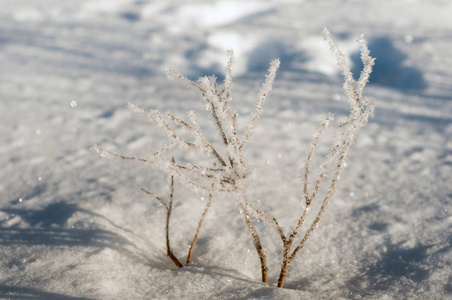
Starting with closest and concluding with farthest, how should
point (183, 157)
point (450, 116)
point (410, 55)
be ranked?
point (183, 157)
point (450, 116)
point (410, 55)

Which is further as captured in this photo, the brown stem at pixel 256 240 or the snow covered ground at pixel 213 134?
the snow covered ground at pixel 213 134

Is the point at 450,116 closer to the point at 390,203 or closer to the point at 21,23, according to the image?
the point at 390,203

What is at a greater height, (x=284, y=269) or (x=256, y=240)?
(x=256, y=240)

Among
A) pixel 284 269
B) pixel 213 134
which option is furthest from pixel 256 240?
pixel 213 134

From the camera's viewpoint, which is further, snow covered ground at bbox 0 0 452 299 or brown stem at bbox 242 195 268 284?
snow covered ground at bbox 0 0 452 299

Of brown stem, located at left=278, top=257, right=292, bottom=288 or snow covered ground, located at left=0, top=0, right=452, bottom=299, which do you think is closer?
brown stem, located at left=278, top=257, right=292, bottom=288

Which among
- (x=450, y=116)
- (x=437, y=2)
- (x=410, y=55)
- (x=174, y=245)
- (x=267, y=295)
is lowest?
(x=174, y=245)

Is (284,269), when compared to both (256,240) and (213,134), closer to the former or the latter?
(256,240)

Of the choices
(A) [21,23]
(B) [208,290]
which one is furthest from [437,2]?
(A) [21,23]
